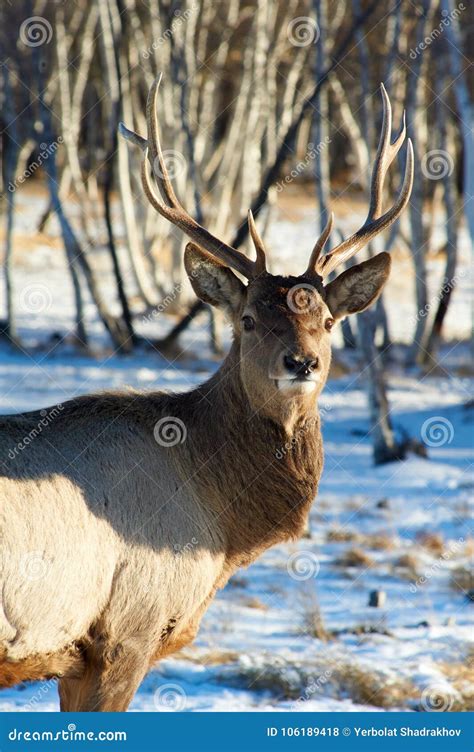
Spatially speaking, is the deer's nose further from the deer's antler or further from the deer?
the deer's antler

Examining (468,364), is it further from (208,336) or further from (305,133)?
(305,133)

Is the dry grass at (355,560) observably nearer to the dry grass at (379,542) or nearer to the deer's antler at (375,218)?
the dry grass at (379,542)

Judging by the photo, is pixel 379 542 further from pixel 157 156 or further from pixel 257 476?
pixel 157 156

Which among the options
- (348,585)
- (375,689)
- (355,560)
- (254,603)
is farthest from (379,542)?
(375,689)

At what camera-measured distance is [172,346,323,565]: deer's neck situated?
18.2 ft

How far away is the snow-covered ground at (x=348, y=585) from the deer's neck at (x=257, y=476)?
1.54 metres

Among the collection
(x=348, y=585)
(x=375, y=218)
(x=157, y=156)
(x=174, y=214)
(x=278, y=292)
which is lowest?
(x=348, y=585)

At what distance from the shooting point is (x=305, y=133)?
34.7 metres

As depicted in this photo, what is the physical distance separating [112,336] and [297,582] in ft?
27.9

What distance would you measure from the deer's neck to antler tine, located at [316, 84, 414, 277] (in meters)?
0.97

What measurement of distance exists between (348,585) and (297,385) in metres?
3.93

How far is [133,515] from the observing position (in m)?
5.08

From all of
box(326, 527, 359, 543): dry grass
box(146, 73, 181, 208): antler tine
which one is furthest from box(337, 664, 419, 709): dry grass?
box(146, 73, 181, 208): antler tine
